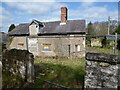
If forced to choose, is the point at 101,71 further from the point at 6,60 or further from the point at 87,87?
the point at 6,60

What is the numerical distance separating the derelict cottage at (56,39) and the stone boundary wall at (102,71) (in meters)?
9.59

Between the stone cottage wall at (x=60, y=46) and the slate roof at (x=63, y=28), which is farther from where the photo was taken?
the slate roof at (x=63, y=28)

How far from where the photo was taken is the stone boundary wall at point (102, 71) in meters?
2.29

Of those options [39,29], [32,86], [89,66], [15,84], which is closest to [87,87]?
[89,66]

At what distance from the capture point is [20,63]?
442 centimetres

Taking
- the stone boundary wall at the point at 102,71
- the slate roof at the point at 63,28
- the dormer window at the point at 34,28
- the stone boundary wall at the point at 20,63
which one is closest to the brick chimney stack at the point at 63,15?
the slate roof at the point at 63,28

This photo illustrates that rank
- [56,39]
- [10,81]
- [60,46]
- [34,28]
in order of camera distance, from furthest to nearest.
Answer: [34,28]
[56,39]
[60,46]
[10,81]

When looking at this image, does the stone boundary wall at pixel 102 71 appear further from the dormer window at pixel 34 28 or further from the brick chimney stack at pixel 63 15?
the dormer window at pixel 34 28

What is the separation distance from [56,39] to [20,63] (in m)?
8.81

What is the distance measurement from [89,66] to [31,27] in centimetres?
1346

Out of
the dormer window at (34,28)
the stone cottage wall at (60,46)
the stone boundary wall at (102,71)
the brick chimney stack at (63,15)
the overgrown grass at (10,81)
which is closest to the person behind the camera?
the stone boundary wall at (102,71)

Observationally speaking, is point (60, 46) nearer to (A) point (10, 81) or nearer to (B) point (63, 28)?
(B) point (63, 28)

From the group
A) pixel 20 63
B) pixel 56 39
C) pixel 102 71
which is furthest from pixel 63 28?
pixel 102 71

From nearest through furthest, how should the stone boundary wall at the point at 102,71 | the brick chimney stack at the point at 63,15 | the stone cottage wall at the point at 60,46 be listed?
the stone boundary wall at the point at 102,71 < the stone cottage wall at the point at 60,46 < the brick chimney stack at the point at 63,15
